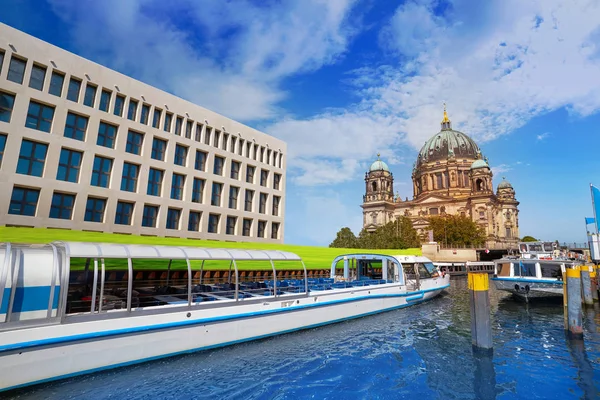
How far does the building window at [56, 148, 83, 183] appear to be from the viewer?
2737 centimetres

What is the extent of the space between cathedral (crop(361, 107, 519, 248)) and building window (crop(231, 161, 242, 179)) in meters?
67.9

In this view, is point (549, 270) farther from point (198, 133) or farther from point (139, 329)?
point (198, 133)

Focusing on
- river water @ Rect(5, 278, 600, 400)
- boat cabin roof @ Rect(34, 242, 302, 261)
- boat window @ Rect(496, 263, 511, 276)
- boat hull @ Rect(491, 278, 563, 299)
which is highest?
boat cabin roof @ Rect(34, 242, 302, 261)

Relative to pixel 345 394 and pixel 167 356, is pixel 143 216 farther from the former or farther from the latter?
pixel 345 394

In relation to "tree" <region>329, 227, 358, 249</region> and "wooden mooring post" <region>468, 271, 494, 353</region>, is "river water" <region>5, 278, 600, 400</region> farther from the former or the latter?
"tree" <region>329, 227, 358, 249</region>

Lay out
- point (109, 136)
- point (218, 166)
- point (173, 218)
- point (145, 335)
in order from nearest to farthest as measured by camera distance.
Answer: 1. point (145, 335)
2. point (109, 136)
3. point (173, 218)
4. point (218, 166)

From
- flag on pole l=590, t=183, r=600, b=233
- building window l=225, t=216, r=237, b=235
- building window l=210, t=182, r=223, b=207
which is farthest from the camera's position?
building window l=225, t=216, r=237, b=235

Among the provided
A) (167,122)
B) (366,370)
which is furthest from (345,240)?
(366,370)

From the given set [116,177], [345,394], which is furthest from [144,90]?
[345,394]

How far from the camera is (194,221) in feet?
122

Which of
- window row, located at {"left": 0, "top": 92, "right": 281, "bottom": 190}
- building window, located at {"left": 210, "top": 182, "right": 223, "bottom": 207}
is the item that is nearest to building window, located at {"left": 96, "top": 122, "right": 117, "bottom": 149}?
window row, located at {"left": 0, "top": 92, "right": 281, "bottom": 190}

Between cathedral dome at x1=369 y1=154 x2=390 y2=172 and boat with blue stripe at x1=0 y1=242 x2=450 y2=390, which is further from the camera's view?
cathedral dome at x1=369 y1=154 x2=390 y2=172

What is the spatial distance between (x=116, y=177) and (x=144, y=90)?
948 cm

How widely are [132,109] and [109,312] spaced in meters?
27.8
